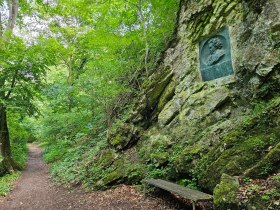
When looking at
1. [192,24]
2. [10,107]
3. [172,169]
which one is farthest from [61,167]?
[192,24]

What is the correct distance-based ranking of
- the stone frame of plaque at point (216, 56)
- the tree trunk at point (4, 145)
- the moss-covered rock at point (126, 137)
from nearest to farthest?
1. the stone frame of plaque at point (216, 56)
2. the moss-covered rock at point (126, 137)
3. the tree trunk at point (4, 145)

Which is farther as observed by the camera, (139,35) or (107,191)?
(139,35)

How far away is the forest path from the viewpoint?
5699 mm

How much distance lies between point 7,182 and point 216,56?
29.6ft

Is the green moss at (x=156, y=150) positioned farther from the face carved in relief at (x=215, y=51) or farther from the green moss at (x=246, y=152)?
the face carved in relief at (x=215, y=51)

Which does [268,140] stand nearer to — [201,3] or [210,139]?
Result: [210,139]

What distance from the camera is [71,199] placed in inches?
267

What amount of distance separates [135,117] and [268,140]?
16.0 feet

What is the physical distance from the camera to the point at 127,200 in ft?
19.5

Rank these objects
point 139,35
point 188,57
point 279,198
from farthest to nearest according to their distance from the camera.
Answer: point 139,35 < point 188,57 < point 279,198

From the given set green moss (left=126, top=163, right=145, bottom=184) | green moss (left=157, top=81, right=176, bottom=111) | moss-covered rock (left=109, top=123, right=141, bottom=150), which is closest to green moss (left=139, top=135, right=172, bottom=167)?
green moss (left=126, top=163, right=145, bottom=184)

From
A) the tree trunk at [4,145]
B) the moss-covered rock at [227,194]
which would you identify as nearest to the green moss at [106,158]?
the moss-covered rock at [227,194]

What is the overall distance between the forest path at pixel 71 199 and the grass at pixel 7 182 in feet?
0.71

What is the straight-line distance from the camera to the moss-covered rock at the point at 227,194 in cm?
360
